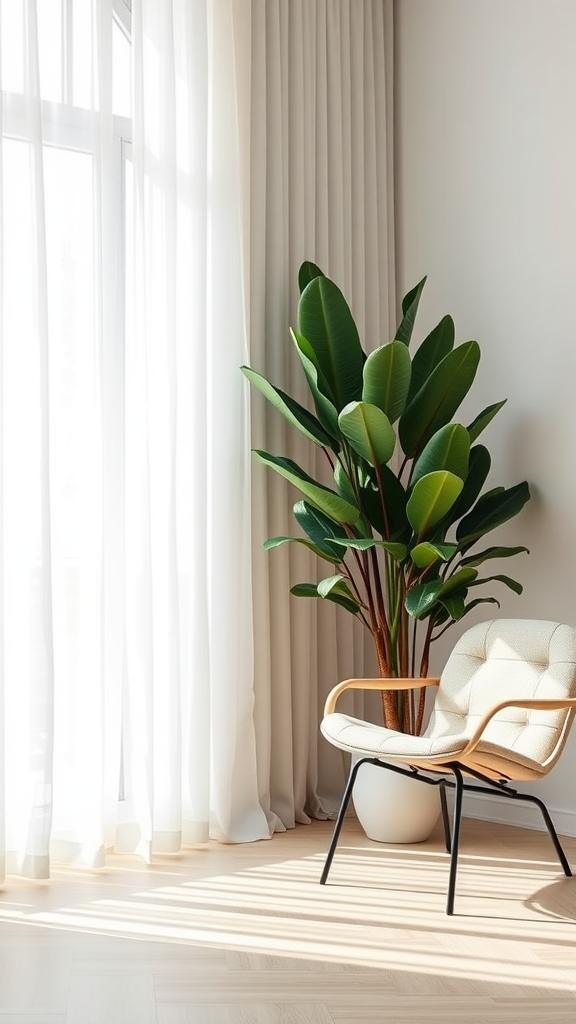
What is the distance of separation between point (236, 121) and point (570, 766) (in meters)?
2.46

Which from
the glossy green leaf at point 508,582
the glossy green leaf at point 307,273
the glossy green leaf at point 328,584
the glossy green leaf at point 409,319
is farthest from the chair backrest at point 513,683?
the glossy green leaf at point 307,273

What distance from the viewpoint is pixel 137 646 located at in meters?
3.28

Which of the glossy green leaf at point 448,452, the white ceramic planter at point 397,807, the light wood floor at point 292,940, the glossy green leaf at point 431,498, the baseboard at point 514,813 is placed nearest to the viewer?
the light wood floor at point 292,940

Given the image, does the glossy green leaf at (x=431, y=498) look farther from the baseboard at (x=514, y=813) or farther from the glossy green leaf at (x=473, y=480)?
the baseboard at (x=514, y=813)

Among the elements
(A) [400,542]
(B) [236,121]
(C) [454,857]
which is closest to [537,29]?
(B) [236,121]

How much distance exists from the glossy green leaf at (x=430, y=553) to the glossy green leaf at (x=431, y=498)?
0.07 m

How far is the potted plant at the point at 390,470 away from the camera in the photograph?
3.34 meters

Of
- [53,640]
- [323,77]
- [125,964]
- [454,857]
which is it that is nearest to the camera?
[125,964]

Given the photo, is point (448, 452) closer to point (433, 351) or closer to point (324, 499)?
point (324, 499)

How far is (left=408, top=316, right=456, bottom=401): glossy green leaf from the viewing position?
12.0ft

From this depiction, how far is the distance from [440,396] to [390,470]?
0.97 ft

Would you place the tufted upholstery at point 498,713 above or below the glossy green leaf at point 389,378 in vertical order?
below

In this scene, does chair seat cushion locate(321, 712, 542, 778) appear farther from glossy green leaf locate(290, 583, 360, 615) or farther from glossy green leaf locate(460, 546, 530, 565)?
glossy green leaf locate(460, 546, 530, 565)

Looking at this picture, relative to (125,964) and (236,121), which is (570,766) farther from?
(236,121)
